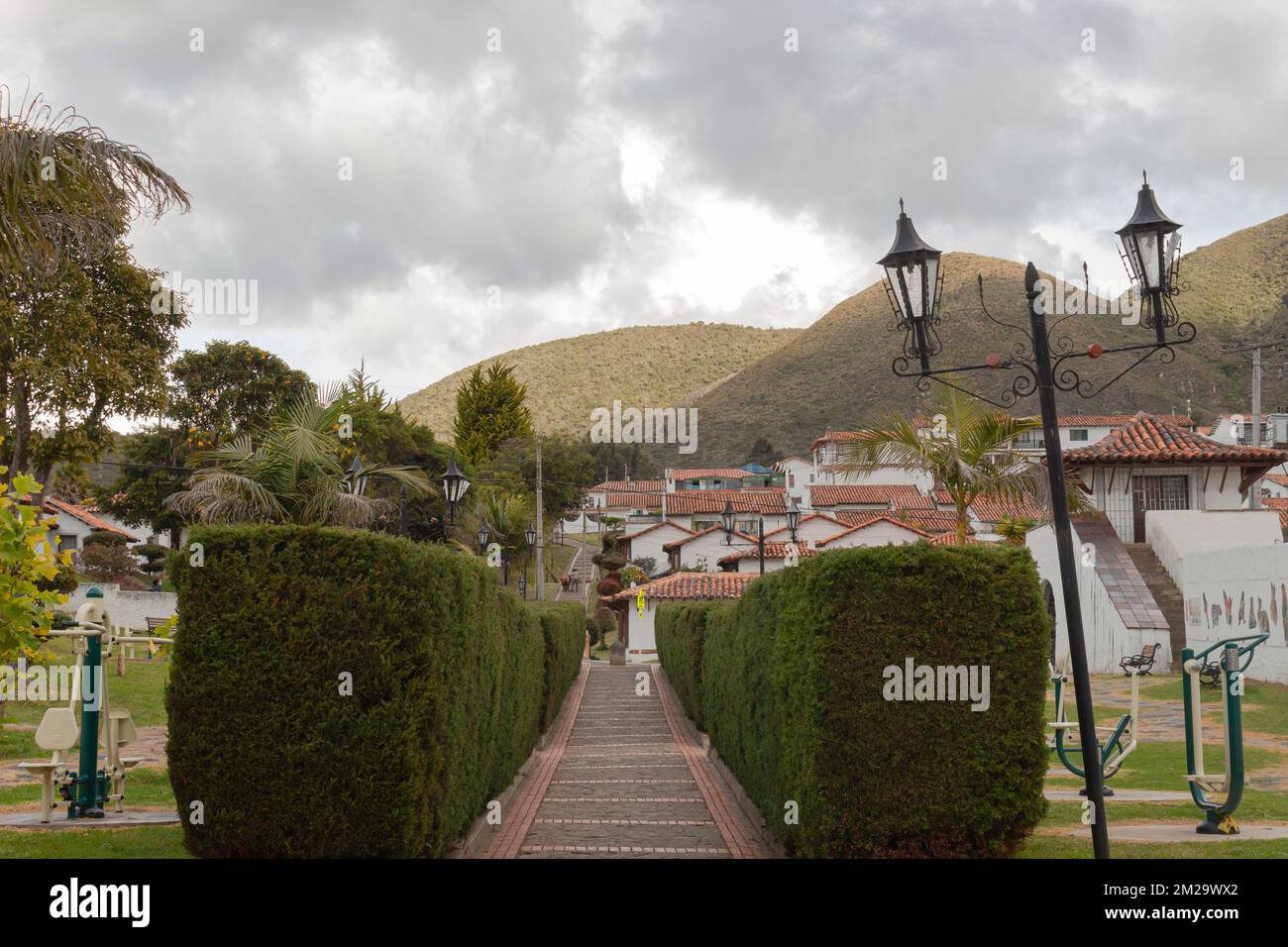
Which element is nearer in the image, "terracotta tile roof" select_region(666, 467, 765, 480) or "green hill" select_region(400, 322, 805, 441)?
"terracotta tile roof" select_region(666, 467, 765, 480)

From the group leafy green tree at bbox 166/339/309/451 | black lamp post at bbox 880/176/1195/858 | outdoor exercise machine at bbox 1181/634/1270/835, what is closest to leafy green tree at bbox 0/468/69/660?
black lamp post at bbox 880/176/1195/858

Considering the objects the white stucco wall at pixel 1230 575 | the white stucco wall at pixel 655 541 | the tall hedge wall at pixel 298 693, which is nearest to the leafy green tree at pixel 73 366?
the tall hedge wall at pixel 298 693

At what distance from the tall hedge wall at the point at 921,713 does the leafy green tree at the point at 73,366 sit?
17.9 meters

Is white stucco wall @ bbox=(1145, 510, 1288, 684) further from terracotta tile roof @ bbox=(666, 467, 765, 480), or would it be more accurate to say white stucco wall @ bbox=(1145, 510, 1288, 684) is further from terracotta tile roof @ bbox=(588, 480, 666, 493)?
terracotta tile roof @ bbox=(588, 480, 666, 493)

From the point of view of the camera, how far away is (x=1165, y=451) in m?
27.0

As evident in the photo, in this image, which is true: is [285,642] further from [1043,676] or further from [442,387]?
[442,387]

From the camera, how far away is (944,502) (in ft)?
174

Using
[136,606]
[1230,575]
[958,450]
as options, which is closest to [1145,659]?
[1230,575]

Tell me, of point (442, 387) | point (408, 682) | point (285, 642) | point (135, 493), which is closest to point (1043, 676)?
point (408, 682)

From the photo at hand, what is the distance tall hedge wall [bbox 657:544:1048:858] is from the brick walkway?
2157mm

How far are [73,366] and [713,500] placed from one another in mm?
49119

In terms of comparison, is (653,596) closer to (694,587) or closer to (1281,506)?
(694,587)

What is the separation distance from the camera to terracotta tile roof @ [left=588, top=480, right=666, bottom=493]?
88925 millimetres

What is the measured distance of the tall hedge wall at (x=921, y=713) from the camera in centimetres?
664
